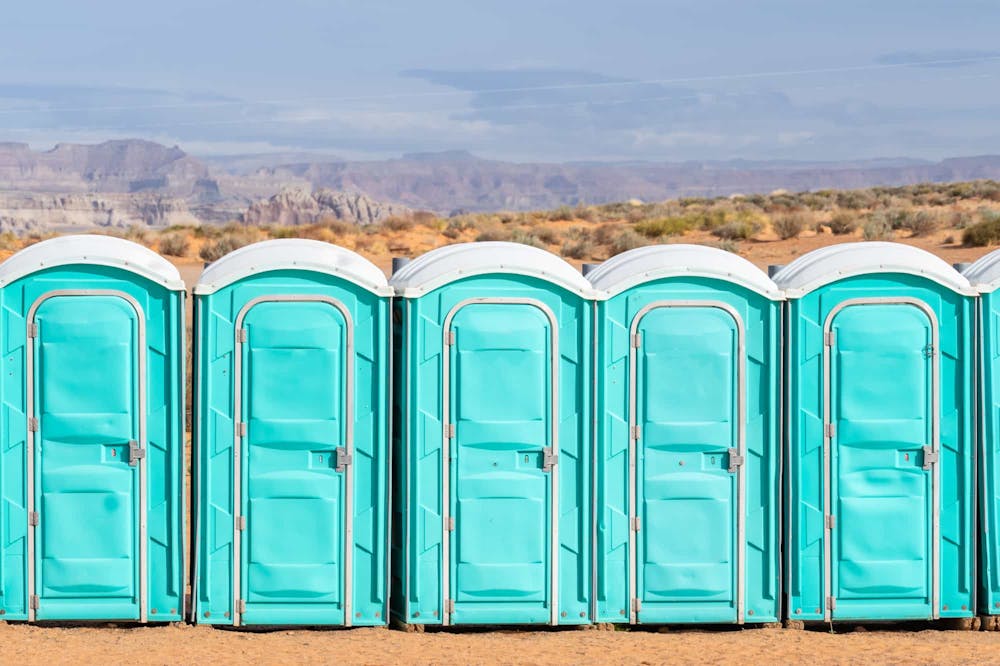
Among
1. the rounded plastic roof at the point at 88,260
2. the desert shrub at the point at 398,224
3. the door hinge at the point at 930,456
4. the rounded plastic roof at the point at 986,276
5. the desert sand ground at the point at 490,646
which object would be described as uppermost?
the desert shrub at the point at 398,224

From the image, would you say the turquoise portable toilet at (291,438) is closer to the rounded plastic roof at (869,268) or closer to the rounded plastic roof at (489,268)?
the rounded plastic roof at (489,268)

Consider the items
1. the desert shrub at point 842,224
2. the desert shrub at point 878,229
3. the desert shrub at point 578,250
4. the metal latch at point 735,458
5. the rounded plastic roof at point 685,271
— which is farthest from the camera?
the desert shrub at point 842,224

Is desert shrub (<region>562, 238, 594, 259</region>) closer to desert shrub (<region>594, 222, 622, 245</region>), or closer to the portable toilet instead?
desert shrub (<region>594, 222, 622, 245</region>)

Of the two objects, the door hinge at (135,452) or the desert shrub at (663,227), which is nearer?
the door hinge at (135,452)

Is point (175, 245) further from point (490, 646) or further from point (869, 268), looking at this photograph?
point (869, 268)

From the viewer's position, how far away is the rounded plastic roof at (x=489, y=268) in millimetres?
7559

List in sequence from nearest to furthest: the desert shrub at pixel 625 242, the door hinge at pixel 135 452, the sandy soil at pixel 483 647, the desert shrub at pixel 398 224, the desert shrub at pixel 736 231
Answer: the sandy soil at pixel 483 647 → the door hinge at pixel 135 452 → the desert shrub at pixel 625 242 → the desert shrub at pixel 736 231 → the desert shrub at pixel 398 224

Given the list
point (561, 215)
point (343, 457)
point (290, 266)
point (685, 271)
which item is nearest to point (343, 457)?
point (343, 457)

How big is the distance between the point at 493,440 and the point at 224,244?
99.0ft

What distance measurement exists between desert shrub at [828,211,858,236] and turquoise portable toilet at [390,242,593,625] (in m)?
30.2

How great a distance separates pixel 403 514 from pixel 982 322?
351 cm

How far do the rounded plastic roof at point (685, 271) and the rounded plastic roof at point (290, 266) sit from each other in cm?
128

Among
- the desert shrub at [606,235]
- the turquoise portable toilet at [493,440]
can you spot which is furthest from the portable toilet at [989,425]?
the desert shrub at [606,235]

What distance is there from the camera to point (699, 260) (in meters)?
7.73
